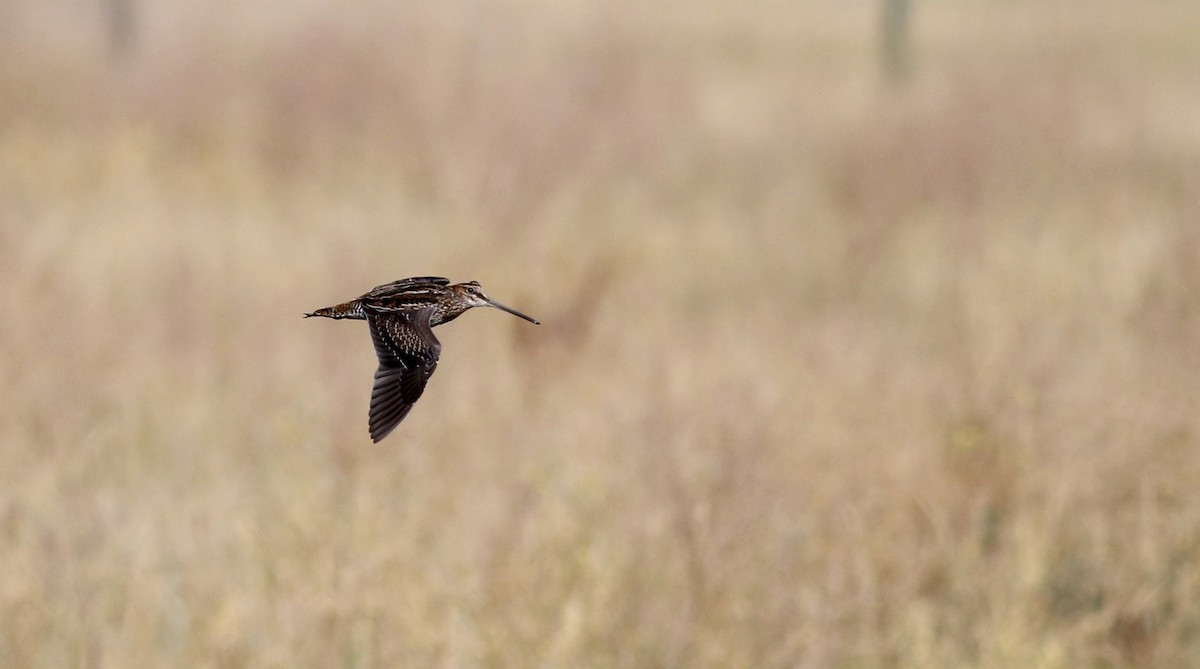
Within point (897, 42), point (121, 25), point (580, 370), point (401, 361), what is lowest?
point (580, 370)

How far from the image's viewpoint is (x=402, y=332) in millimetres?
1015

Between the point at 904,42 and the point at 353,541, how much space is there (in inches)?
509

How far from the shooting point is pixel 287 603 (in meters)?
3.77

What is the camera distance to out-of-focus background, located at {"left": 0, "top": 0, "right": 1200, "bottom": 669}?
4.11 metres

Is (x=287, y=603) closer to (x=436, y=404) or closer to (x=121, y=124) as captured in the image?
(x=436, y=404)

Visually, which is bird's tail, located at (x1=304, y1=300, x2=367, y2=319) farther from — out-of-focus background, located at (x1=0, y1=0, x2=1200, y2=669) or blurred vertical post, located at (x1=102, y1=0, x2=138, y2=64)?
blurred vertical post, located at (x1=102, y1=0, x2=138, y2=64)

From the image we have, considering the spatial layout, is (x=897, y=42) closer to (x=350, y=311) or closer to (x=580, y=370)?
(x=580, y=370)

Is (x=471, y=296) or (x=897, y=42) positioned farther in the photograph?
(x=897, y=42)

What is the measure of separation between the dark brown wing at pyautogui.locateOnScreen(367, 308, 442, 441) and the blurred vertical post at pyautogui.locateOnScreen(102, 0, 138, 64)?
12.7m

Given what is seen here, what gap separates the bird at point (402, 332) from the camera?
0.98 metres

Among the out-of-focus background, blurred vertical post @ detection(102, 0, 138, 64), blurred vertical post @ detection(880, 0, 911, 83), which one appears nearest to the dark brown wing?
the out-of-focus background

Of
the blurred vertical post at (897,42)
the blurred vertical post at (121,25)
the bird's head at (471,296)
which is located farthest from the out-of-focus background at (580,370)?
the blurred vertical post at (897,42)

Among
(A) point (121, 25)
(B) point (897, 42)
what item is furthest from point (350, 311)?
(B) point (897, 42)

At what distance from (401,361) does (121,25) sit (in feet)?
45.2
